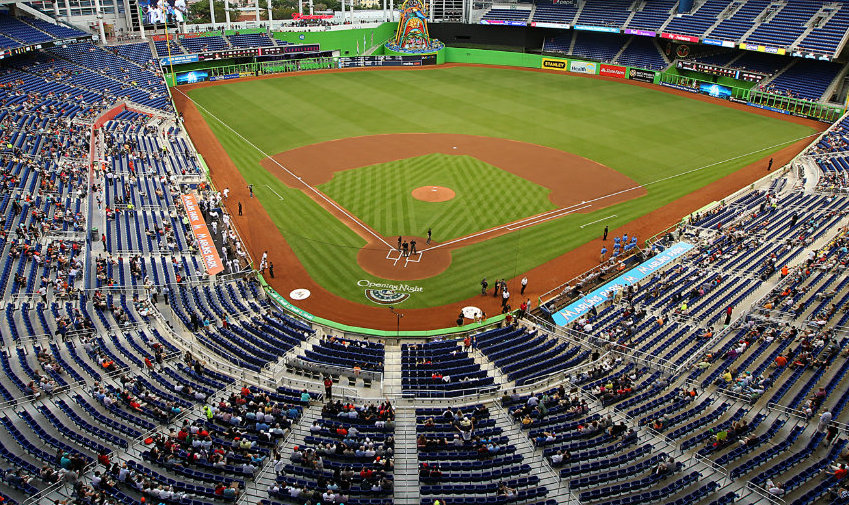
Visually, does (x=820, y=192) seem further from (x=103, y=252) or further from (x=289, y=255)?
(x=103, y=252)

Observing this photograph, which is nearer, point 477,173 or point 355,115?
point 477,173

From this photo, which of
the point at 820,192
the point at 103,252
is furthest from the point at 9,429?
the point at 820,192

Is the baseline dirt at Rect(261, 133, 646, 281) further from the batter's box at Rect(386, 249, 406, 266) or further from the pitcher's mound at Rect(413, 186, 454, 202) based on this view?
the pitcher's mound at Rect(413, 186, 454, 202)

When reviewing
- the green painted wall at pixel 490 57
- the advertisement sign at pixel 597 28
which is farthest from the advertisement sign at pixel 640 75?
the green painted wall at pixel 490 57

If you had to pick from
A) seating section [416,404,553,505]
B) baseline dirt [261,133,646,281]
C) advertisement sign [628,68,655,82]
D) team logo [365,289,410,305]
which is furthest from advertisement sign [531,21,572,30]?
seating section [416,404,553,505]

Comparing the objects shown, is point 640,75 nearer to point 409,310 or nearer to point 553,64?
point 553,64

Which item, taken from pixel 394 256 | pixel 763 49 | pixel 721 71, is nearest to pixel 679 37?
pixel 721 71
